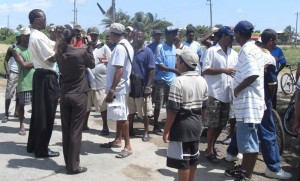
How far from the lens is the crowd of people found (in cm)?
400

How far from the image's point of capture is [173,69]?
678 centimetres

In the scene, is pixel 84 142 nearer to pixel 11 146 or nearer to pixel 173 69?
pixel 11 146

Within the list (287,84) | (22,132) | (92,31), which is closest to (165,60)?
(92,31)

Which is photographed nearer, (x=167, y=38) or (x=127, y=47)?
(x=127, y=47)

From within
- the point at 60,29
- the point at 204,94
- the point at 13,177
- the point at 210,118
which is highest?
the point at 60,29

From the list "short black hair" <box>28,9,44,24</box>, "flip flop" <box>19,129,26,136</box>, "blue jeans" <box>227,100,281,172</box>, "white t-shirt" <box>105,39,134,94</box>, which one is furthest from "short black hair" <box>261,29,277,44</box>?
"flip flop" <box>19,129,26,136</box>

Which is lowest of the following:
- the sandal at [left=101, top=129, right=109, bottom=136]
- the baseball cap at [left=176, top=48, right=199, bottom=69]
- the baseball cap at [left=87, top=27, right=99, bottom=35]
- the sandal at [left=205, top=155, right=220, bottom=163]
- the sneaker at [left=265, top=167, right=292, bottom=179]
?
the sneaker at [left=265, top=167, right=292, bottom=179]

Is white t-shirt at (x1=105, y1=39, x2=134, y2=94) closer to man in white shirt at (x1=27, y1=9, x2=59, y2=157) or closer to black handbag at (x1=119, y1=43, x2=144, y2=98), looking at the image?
black handbag at (x1=119, y1=43, x2=144, y2=98)

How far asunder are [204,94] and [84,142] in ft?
9.35

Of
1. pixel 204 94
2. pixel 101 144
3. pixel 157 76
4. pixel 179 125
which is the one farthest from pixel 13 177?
pixel 157 76

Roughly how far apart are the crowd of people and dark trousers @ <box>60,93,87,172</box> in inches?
0.5

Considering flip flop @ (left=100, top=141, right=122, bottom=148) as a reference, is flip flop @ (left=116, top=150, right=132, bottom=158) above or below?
below

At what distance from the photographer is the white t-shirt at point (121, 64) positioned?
5.34 m

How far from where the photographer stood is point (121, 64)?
5320 millimetres
